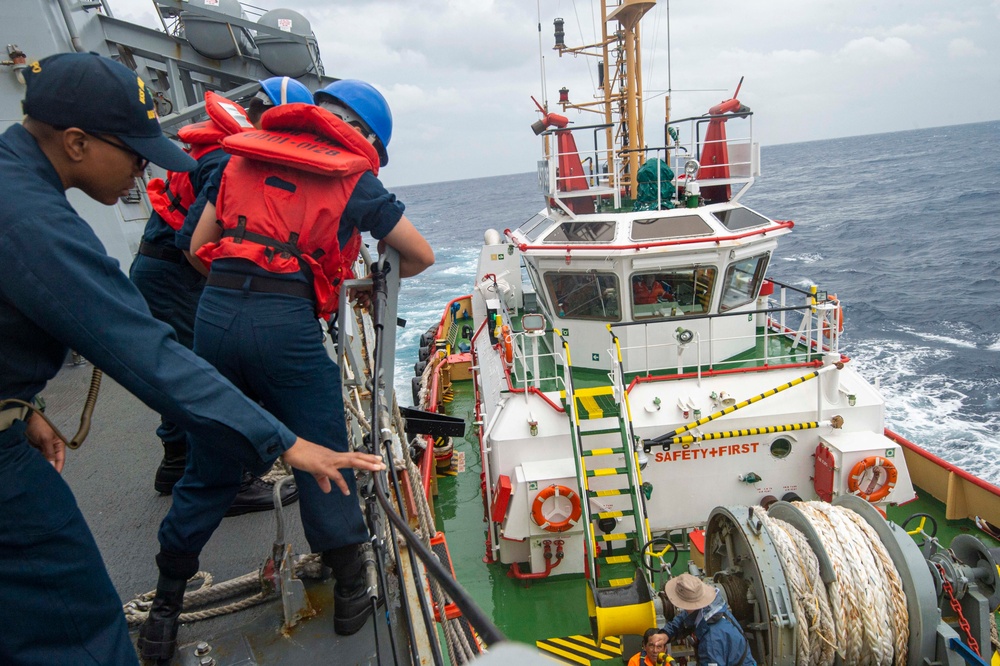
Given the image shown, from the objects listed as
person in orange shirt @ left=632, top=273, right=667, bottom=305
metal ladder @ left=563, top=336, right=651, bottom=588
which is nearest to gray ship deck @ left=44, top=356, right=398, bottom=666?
metal ladder @ left=563, top=336, right=651, bottom=588

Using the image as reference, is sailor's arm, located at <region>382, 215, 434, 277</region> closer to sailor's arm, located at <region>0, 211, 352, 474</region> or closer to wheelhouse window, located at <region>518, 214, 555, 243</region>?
sailor's arm, located at <region>0, 211, 352, 474</region>

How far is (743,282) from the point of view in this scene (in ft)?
27.4

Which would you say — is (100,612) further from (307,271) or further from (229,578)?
(229,578)

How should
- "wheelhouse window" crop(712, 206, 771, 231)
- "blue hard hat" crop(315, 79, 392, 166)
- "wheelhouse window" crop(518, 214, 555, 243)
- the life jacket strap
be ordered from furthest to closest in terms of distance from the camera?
"wheelhouse window" crop(518, 214, 555, 243) < "wheelhouse window" crop(712, 206, 771, 231) < the life jacket strap < "blue hard hat" crop(315, 79, 392, 166)

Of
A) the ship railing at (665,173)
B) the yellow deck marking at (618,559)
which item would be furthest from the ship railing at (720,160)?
→ the yellow deck marking at (618,559)

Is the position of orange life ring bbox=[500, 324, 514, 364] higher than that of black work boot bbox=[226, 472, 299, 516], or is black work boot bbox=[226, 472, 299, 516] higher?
orange life ring bbox=[500, 324, 514, 364]

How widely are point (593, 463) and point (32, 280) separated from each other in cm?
607

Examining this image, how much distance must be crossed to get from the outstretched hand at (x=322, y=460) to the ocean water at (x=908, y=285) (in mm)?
12212

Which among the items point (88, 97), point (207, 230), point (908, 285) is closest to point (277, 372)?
point (207, 230)

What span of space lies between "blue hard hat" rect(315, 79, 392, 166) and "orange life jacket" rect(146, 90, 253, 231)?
45 cm

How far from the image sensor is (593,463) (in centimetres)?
686

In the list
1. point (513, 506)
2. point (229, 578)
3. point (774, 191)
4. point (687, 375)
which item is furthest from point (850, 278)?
point (774, 191)

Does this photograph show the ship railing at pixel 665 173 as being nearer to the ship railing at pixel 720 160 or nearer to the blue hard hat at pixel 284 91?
the ship railing at pixel 720 160

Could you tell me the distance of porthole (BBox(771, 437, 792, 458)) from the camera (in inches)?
278
